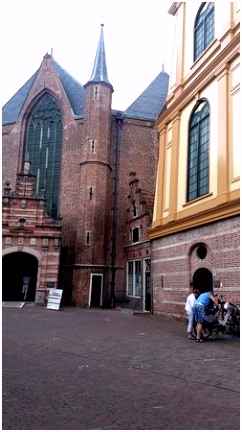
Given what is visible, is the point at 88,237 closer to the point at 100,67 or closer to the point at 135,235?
the point at 135,235

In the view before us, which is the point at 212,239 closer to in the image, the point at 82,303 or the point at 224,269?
the point at 224,269

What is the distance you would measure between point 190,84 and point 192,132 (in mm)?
2232

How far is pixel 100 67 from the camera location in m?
30.2

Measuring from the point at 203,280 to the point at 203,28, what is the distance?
11.6 meters

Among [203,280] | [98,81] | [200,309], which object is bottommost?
[200,309]

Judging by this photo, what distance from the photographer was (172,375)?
22.4 ft

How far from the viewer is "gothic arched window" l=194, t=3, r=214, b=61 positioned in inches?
678

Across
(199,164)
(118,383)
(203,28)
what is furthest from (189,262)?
(203,28)

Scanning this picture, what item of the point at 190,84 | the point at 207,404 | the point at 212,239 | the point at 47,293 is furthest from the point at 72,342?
the point at 47,293

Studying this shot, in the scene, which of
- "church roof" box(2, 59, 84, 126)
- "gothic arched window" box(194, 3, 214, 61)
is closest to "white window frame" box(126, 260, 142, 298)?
"gothic arched window" box(194, 3, 214, 61)

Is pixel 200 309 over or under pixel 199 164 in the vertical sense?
under

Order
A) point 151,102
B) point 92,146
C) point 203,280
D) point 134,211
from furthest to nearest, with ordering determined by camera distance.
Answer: point 151,102
point 92,146
point 134,211
point 203,280

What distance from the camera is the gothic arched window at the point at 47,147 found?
3092cm

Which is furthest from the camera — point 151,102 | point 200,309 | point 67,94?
point 151,102
